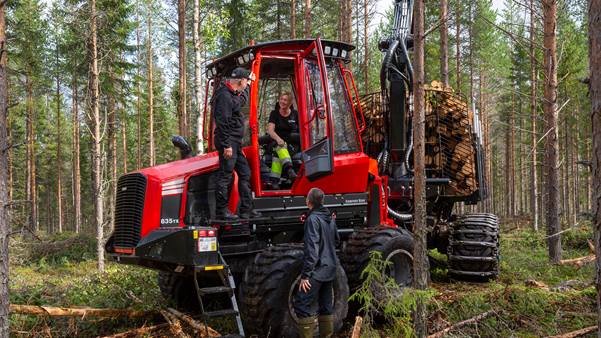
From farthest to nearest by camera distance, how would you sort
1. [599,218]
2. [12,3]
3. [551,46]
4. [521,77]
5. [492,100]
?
[492,100] < [521,77] < [12,3] < [551,46] < [599,218]

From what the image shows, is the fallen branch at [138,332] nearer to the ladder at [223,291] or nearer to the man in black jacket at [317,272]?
the ladder at [223,291]

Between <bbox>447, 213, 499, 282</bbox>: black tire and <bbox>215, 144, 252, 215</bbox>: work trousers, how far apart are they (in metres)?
4.46

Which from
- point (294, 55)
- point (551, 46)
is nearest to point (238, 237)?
point (294, 55)

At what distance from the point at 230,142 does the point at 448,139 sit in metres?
4.98

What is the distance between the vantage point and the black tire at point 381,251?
6.56m

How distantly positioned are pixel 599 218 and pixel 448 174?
597cm

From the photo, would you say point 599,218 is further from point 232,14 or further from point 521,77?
point 521,77

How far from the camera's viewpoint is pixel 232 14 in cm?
2327

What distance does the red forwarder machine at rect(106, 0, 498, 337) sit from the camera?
18.5 feet

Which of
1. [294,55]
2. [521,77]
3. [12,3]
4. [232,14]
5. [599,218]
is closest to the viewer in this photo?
[599,218]

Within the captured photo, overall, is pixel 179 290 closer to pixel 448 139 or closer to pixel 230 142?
pixel 230 142

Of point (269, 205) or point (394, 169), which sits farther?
point (394, 169)

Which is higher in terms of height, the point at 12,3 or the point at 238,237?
the point at 12,3

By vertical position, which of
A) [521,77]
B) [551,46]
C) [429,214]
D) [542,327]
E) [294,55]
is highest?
[521,77]
